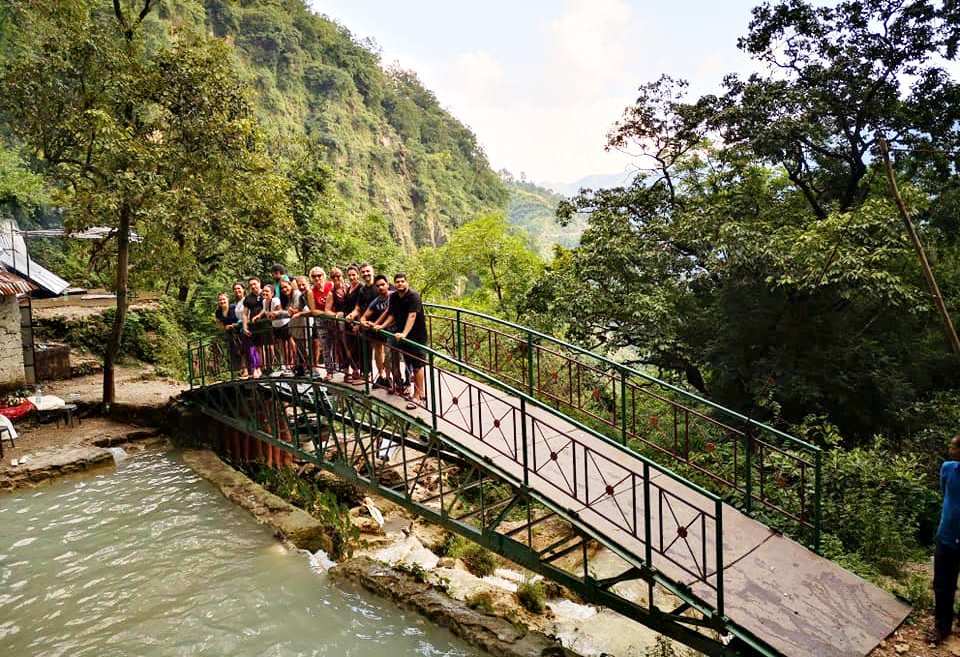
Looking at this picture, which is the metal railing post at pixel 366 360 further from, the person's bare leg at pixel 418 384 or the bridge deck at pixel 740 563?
the bridge deck at pixel 740 563

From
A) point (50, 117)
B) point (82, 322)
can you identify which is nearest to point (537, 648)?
point (50, 117)

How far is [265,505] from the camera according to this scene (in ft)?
35.0

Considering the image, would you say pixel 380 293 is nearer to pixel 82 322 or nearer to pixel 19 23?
pixel 82 322

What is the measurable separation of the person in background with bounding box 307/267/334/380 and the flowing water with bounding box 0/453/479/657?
2.71m

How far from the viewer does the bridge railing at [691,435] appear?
700 cm

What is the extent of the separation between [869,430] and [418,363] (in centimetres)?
883

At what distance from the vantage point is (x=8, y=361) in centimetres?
1471

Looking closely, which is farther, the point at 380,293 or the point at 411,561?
the point at 411,561

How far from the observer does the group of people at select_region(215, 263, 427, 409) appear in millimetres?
8414

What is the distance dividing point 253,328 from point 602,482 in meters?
6.86

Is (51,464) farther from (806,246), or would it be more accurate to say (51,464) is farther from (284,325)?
(806,246)

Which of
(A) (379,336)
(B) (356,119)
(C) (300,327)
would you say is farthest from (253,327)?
(B) (356,119)

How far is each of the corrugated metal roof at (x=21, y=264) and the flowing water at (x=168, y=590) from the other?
600cm

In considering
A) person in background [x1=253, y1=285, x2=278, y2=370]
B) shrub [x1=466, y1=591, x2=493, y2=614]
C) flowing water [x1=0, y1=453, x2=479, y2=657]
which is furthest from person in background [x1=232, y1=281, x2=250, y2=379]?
shrub [x1=466, y1=591, x2=493, y2=614]
